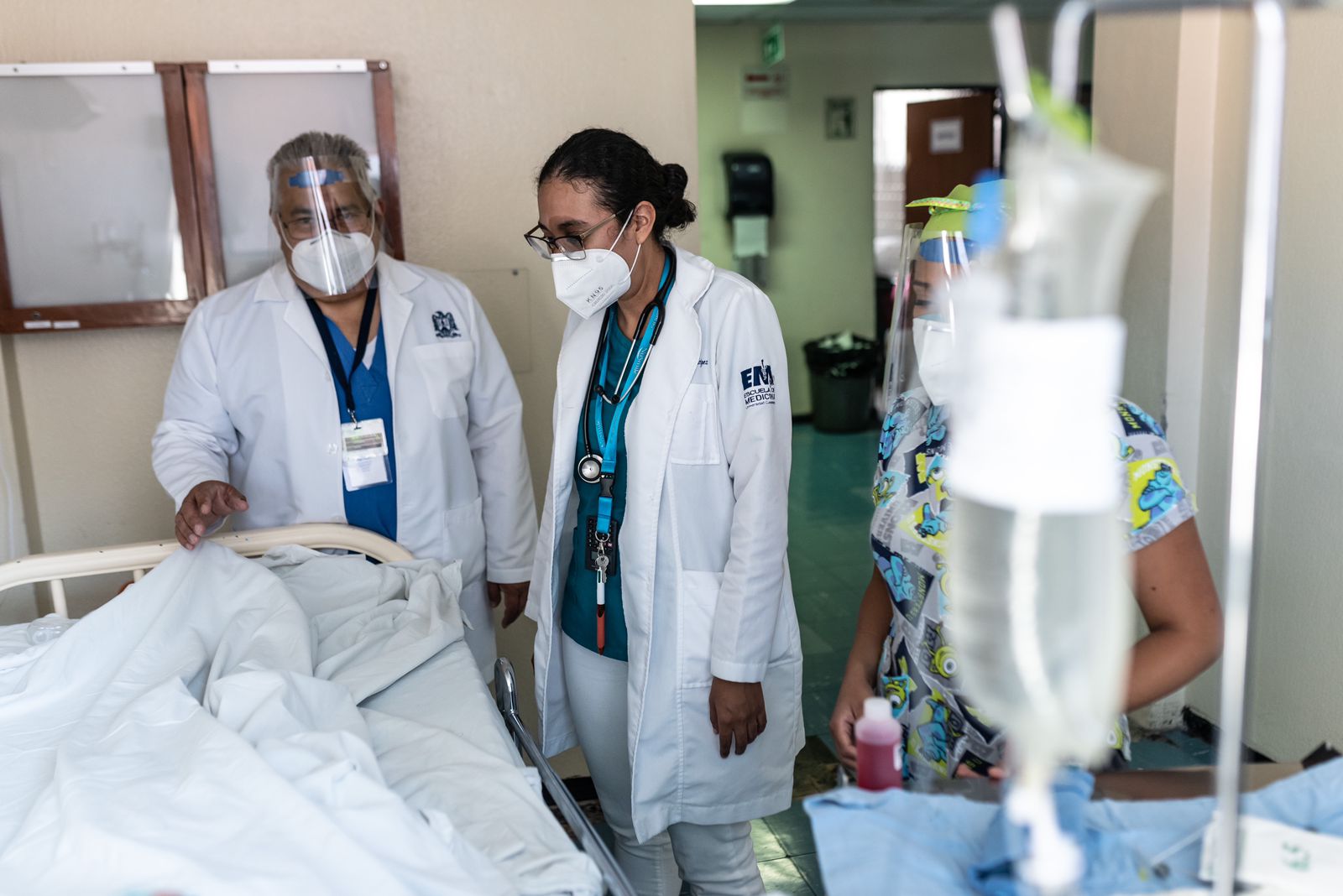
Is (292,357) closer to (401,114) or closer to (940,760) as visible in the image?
(401,114)

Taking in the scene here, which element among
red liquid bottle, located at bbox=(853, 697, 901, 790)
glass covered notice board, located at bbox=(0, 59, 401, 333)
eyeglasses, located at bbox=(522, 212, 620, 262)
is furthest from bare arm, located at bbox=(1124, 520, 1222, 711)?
glass covered notice board, located at bbox=(0, 59, 401, 333)

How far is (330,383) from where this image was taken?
2.32 meters

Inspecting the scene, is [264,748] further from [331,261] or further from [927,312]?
[331,261]

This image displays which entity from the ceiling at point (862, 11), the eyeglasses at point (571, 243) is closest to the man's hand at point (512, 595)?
the eyeglasses at point (571, 243)

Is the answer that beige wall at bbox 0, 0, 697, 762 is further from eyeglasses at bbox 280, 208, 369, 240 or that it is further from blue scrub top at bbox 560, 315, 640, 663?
blue scrub top at bbox 560, 315, 640, 663

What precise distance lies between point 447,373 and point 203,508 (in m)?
0.63

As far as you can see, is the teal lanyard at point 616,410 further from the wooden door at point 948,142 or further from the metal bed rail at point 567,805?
the wooden door at point 948,142

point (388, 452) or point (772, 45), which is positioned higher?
point (772, 45)

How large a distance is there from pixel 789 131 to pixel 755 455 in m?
5.66

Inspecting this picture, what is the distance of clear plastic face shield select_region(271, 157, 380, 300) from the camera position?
2334 millimetres

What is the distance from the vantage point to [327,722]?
1479 mm

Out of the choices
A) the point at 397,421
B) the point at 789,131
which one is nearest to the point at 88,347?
the point at 397,421

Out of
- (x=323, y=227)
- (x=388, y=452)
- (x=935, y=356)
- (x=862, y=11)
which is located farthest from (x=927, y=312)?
(x=862, y=11)

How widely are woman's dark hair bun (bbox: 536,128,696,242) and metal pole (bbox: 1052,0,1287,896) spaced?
49.2 inches
